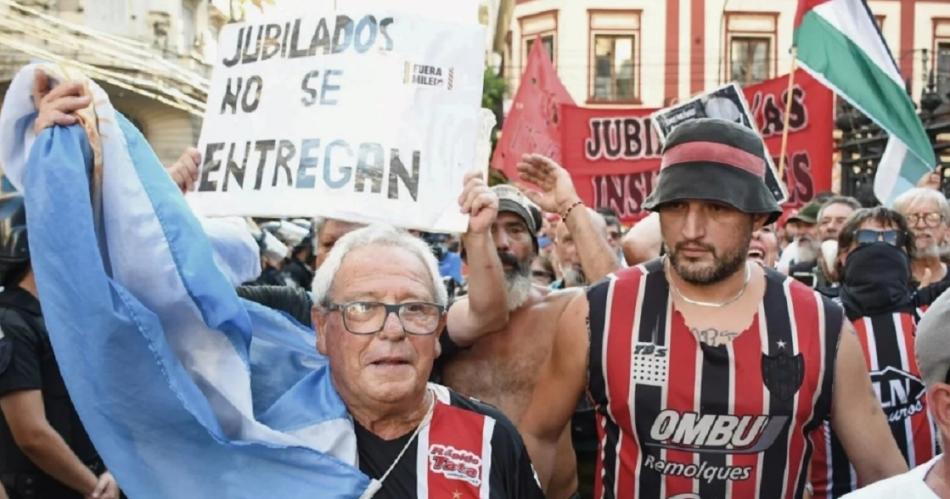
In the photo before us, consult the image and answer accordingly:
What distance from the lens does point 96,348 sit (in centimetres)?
204

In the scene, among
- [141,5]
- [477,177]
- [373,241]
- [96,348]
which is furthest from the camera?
[141,5]

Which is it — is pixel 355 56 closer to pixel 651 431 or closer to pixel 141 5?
pixel 651 431

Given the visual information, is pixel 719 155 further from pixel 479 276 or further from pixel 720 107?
pixel 720 107

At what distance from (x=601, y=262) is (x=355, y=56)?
1.17 m

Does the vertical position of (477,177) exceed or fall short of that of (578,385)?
it exceeds it

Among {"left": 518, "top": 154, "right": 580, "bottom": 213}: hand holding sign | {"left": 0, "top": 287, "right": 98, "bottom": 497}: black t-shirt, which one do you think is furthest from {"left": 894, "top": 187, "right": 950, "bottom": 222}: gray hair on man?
{"left": 0, "top": 287, "right": 98, "bottom": 497}: black t-shirt

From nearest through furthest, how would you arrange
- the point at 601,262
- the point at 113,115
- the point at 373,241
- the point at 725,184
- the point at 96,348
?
the point at 96,348 < the point at 113,115 < the point at 373,241 < the point at 725,184 < the point at 601,262

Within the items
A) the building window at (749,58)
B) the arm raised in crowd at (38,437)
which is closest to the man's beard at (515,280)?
the arm raised in crowd at (38,437)

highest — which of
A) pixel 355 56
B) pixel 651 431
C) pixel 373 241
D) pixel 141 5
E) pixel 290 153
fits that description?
pixel 141 5

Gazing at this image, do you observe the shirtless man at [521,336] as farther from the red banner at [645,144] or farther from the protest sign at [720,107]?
the red banner at [645,144]

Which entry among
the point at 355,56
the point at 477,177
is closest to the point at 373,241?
the point at 477,177

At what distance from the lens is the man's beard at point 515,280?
3.81 metres

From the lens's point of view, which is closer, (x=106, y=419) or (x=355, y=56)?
(x=106, y=419)

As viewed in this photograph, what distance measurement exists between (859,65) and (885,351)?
3970 millimetres
